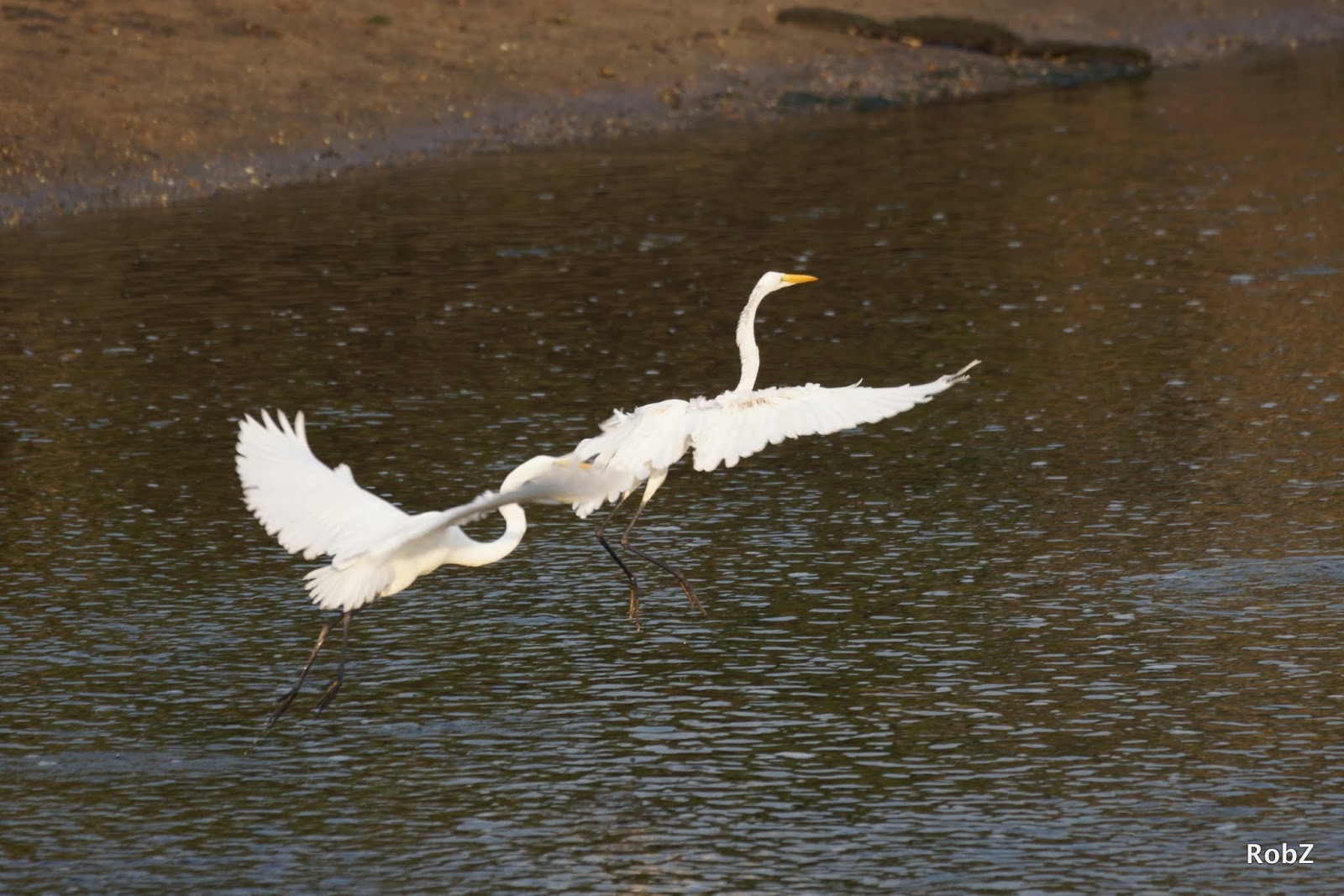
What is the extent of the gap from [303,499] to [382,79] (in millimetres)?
21285

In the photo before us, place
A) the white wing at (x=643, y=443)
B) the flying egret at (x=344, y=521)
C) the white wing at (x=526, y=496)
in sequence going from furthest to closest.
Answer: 1. the white wing at (x=643, y=443)
2. the flying egret at (x=344, y=521)
3. the white wing at (x=526, y=496)

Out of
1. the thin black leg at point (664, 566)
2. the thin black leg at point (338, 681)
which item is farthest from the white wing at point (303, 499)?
the thin black leg at point (664, 566)

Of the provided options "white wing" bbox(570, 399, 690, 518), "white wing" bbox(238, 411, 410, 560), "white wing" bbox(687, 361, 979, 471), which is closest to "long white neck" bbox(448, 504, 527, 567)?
"white wing" bbox(238, 411, 410, 560)

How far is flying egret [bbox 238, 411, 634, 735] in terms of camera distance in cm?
949

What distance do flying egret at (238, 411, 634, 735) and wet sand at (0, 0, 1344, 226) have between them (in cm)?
1635

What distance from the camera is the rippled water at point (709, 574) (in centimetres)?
834

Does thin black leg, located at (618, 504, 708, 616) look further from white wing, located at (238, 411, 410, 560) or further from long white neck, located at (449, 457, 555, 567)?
white wing, located at (238, 411, 410, 560)

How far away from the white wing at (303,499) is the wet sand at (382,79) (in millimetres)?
16259

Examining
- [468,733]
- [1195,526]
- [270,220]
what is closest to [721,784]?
[468,733]

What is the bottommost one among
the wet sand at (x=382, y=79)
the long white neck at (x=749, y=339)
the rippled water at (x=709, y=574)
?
the rippled water at (x=709, y=574)

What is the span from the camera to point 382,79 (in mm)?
30234

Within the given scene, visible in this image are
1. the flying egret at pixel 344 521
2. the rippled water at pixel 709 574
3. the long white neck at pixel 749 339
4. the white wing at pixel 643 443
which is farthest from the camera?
the long white neck at pixel 749 339

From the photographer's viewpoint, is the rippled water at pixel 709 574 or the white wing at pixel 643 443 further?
the white wing at pixel 643 443

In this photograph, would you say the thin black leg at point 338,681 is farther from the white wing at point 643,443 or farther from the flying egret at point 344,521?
the white wing at point 643,443
